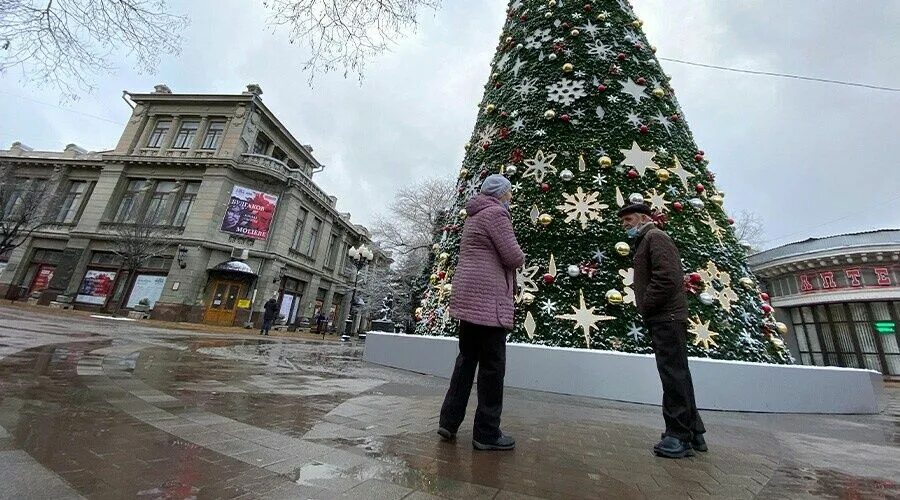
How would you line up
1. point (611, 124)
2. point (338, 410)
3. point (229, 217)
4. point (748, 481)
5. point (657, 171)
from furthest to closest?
point (229, 217) → point (611, 124) → point (657, 171) → point (338, 410) → point (748, 481)

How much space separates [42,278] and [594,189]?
35.1 metres

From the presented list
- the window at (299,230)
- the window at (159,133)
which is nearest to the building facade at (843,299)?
the window at (299,230)

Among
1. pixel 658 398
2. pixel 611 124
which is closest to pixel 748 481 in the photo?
pixel 658 398

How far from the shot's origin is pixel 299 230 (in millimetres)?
27812

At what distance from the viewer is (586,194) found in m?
5.72

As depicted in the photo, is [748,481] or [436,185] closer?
[748,481]

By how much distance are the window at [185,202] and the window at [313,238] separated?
7.65m

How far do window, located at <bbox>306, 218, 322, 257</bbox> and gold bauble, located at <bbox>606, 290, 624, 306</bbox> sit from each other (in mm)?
27033

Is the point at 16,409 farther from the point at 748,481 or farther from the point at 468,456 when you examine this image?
the point at 748,481

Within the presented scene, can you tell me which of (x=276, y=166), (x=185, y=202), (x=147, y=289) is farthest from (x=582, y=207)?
(x=185, y=202)

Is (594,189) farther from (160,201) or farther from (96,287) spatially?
(96,287)

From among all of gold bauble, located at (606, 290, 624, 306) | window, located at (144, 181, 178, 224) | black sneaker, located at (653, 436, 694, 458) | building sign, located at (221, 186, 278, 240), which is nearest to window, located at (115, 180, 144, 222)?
window, located at (144, 181, 178, 224)

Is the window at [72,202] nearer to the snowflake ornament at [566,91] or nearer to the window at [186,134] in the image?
the window at [186,134]

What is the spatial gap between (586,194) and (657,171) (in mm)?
1092
